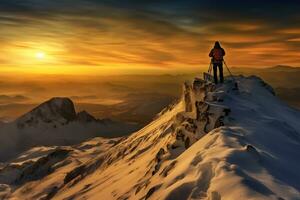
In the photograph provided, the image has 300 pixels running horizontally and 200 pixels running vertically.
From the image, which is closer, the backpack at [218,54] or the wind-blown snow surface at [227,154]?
the wind-blown snow surface at [227,154]

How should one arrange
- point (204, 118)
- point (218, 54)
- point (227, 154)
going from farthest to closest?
point (218, 54) → point (204, 118) → point (227, 154)

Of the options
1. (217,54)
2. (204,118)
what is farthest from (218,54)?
(204,118)

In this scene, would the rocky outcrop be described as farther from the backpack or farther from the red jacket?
the backpack

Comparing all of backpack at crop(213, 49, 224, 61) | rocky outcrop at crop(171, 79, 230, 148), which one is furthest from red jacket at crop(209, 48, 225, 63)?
rocky outcrop at crop(171, 79, 230, 148)

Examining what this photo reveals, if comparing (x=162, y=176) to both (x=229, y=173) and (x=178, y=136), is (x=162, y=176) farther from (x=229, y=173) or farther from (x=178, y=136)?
(x=178, y=136)

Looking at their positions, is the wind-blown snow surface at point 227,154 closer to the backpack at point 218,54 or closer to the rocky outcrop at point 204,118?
the rocky outcrop at point 204,118

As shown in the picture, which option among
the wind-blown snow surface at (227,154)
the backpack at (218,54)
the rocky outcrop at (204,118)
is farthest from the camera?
the backpack at (218,54)

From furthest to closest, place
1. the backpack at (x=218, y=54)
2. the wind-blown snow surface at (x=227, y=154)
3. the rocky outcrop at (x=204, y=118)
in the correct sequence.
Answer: the backpack at (x=218, y=54) → the rocky outcrop at (x=204, y=118) → the wind-blown snow surface at (x=227, y=154)

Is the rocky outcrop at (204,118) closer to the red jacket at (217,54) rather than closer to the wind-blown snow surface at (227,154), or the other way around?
the wind-blown snow surface at (227,154)

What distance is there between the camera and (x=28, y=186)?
6083 inches

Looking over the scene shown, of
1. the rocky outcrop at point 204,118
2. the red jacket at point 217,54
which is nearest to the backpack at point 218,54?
the red jacket at point 217,54

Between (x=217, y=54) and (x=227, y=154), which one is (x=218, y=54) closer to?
(x=217, y=54)

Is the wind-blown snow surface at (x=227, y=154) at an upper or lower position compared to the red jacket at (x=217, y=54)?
lower

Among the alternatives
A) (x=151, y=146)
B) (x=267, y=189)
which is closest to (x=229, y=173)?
(x=267, y=189)
